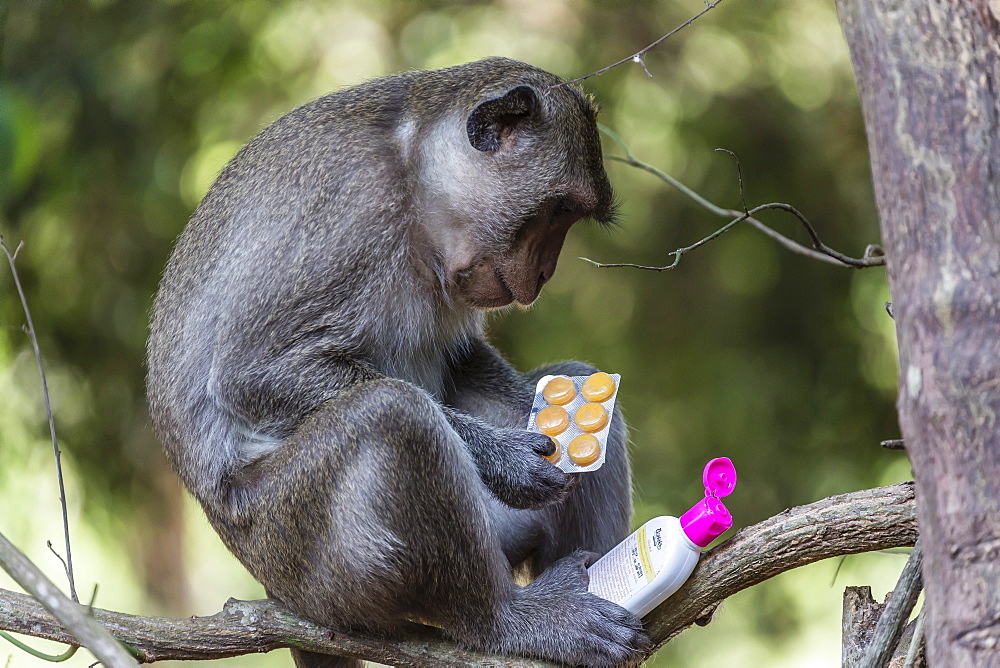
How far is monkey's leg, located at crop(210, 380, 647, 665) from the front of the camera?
143 inches

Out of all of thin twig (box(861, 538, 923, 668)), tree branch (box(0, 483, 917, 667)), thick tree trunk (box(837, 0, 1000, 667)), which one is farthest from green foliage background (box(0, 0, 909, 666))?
thick tree trunk (box(837, 0, 1000, 667))

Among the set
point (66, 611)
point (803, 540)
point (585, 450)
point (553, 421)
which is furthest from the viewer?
point (553, 421)

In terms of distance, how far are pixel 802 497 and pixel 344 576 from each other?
192 inches

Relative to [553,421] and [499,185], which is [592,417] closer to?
[553,421]

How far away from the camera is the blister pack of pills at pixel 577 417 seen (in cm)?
416

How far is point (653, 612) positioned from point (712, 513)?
0.55 m

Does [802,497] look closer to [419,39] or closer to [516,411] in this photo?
[516,411]

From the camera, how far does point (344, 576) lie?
371cm

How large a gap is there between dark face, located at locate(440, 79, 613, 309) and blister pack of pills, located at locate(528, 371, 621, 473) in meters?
0.44

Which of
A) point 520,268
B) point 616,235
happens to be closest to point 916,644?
point 520,268

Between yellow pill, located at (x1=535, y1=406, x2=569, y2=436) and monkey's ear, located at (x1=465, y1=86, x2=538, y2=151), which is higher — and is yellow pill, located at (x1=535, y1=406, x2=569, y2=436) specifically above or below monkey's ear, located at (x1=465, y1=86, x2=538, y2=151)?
below

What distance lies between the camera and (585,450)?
164 inches

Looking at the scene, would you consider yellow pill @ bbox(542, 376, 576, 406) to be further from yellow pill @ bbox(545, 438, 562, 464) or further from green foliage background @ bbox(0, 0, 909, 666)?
green foliage background @ bbox(0, 0, 909, 666)

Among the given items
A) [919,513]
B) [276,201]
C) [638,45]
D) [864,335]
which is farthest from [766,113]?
[919,513]
